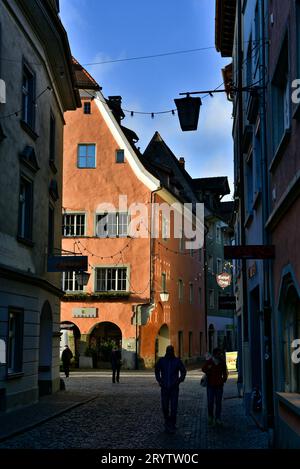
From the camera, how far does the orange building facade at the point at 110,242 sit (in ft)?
123

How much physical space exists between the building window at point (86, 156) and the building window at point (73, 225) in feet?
9.90

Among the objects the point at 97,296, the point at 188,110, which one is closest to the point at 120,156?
the point at 97,296

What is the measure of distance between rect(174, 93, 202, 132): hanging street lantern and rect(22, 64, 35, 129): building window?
7072 millimetres

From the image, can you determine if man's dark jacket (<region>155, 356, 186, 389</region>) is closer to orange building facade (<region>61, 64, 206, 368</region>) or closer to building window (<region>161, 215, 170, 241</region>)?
orange building facade (<region>61, 64, 206, 368</region>)

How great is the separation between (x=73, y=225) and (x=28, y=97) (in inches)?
813

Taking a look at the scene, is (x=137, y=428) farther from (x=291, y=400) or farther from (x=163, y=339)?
(x=163, y=339)

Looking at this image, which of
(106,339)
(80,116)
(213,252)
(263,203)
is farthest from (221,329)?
(263,203)

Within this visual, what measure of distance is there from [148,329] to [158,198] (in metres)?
7.65

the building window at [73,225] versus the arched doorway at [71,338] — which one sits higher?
the building window at [73,225]

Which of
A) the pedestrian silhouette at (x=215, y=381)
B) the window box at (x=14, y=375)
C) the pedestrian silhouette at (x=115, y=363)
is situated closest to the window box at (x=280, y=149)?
the pedestrian silhouette at (x=215, y=381)

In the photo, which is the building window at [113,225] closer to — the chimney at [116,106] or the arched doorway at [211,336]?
the chimney at [116,106]

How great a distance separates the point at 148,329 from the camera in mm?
37438
